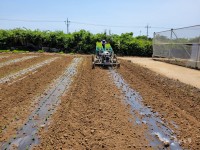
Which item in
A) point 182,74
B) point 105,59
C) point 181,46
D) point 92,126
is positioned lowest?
point 92,126

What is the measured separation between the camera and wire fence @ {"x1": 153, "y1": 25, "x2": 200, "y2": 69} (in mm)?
15806

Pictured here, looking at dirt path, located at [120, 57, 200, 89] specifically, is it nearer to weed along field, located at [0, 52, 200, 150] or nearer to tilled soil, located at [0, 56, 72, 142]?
weed along field, located at [0, 52, 200, 150]

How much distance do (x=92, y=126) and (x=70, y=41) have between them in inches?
1022

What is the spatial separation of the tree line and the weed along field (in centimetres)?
1977

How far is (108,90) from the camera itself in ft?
28.8

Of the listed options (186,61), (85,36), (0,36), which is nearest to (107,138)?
(186,61)

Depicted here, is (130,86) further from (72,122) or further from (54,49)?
(54,49)

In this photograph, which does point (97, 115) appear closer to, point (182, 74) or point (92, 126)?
point (92, 126)

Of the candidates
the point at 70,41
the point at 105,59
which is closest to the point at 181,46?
the point at 105,59

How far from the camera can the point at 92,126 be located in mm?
5332

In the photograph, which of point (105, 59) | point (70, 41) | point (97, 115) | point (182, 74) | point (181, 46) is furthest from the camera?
point (70, 41)

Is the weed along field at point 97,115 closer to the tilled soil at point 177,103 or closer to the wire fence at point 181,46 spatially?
the tilled soil at point 177,103

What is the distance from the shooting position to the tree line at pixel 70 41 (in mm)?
29391

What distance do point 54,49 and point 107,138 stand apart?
26868 millimetres
